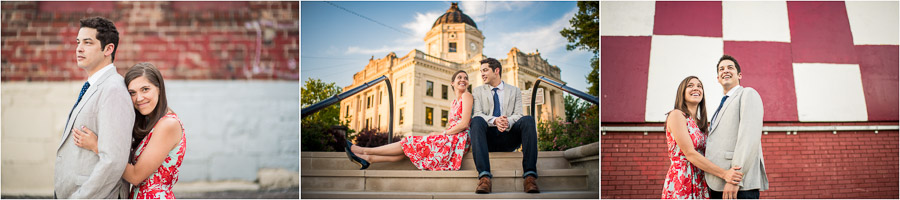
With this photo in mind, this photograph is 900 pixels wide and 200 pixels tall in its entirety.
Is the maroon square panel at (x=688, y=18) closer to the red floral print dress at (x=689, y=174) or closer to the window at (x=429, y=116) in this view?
the red floral print dress at (x=689, y=174)

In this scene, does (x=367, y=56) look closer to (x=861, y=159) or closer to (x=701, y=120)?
(x=701, y=120)

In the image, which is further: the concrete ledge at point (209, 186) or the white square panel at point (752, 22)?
the white square panel at point (752, 22)

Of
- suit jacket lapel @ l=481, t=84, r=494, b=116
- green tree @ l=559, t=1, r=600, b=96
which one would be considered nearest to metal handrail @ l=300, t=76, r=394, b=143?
suit jacket lapel @ l=481, t=84, r=494, b=116

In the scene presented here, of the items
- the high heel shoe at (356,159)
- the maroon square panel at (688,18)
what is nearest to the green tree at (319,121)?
the high heel shoe at (356,159)

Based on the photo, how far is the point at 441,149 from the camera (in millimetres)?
3973

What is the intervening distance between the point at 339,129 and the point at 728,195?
8.20 ft

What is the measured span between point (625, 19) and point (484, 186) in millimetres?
2092

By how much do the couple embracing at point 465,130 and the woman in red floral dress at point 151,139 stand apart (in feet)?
4.84

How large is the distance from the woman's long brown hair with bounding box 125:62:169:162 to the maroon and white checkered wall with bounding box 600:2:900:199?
3.27 metres

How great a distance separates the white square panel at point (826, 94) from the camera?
493 centimetres

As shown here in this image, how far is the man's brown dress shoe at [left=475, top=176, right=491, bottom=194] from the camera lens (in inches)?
144

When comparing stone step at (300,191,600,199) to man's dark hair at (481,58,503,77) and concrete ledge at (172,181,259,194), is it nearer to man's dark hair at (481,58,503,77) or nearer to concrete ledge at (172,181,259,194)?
man's dark hair at (481,58,503,77)

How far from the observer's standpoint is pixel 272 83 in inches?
193

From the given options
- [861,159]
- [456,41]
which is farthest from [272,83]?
[861,159]
